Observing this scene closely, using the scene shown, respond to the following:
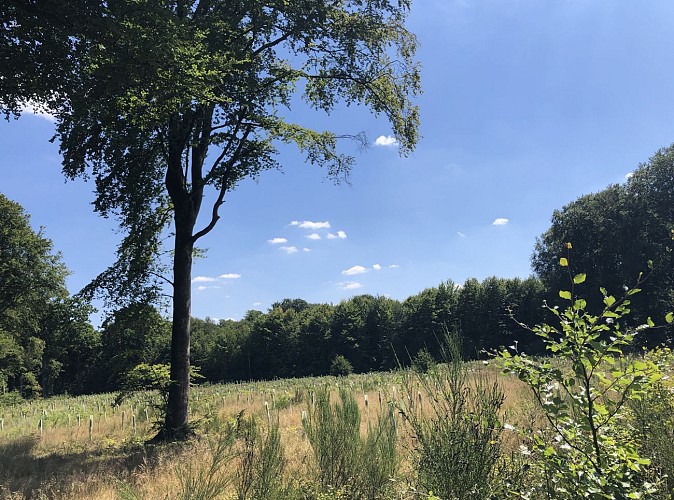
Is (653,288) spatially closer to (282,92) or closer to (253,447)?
(282,92)

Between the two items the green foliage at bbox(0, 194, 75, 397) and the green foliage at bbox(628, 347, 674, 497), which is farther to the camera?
the green foliage at bbox(0, 194, 75, 397)

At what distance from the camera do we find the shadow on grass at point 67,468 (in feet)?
20.7

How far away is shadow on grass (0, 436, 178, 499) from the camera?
6305 mm

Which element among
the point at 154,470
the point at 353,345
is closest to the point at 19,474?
the point at 154,470

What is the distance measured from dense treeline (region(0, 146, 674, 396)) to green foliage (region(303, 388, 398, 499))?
1.14 meters

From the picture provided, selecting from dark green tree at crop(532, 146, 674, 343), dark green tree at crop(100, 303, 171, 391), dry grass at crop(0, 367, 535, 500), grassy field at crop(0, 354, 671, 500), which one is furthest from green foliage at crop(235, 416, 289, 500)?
dark green tree at crop(532, 146, 674, 343)

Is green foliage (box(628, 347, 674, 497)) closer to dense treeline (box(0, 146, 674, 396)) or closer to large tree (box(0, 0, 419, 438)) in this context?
dense treeline (box(0, 146, 674, 396))

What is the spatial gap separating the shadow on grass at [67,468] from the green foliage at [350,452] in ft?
8.52

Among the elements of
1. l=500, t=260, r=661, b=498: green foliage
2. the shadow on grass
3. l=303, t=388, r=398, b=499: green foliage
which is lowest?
the shadow on grass

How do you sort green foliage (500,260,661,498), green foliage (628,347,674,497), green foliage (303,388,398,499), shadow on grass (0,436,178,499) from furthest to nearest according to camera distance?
shadow on grass (0,436,178,499) → green foliage (303,388,398,499) → green foliage (628,347,674,497) → green foliage (500,260,661,498)

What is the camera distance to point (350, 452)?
4.87 meters

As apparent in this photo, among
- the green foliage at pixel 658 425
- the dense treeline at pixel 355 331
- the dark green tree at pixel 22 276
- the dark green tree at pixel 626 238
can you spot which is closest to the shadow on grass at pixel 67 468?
the green foliage at pixel 658 425

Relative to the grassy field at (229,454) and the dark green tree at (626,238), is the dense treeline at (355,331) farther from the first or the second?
the grassy field at (229,454)

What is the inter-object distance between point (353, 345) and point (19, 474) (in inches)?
2294
